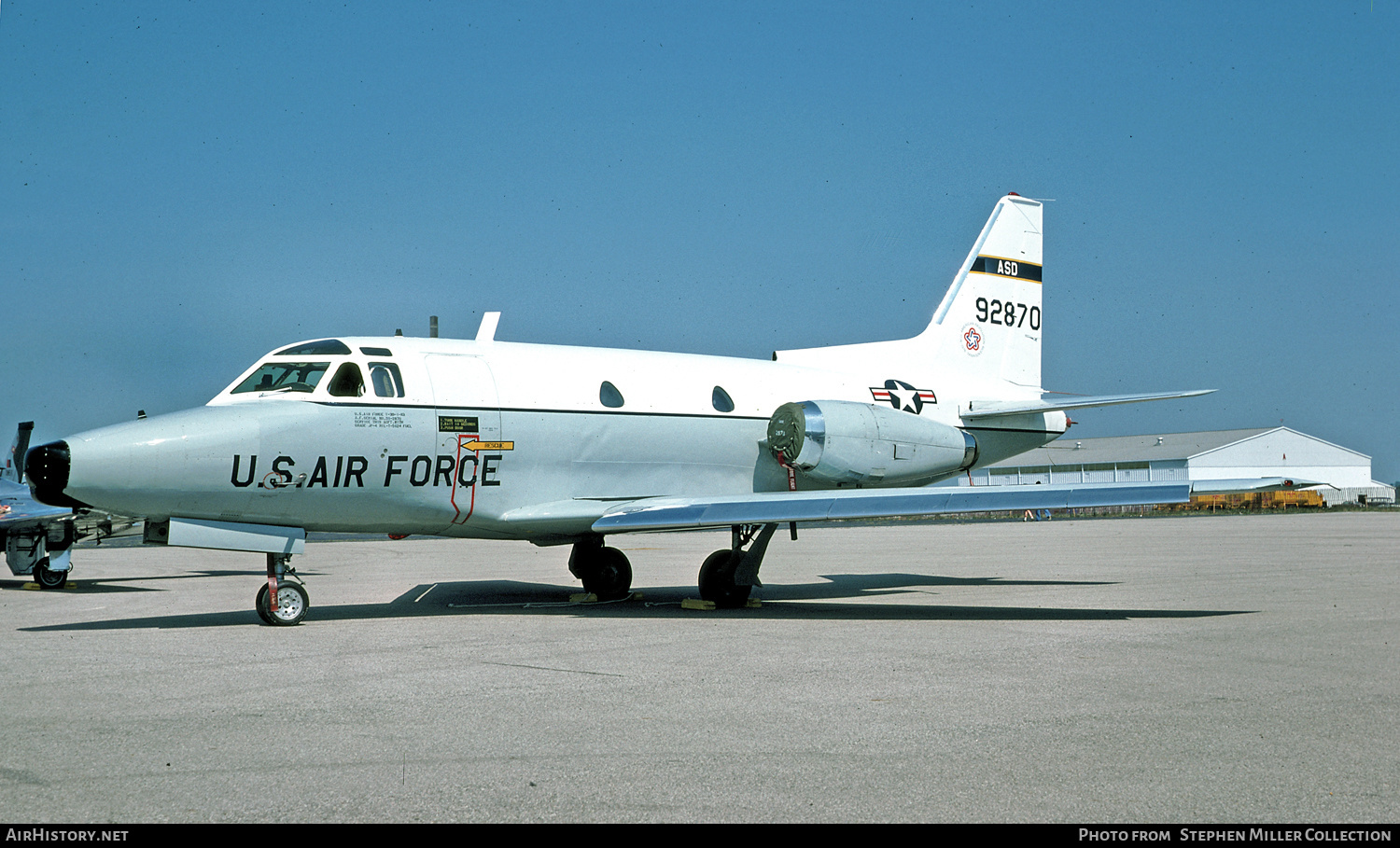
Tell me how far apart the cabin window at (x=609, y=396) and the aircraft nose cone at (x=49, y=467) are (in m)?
5.95

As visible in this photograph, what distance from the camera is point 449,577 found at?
19.4 m

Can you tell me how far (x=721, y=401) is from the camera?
50.3ft

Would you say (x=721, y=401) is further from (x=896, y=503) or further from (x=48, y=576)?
(x=48, y=576)

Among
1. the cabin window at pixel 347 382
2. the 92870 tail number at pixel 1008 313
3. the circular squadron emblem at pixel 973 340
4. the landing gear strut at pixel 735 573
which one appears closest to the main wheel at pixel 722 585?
the landing gear strut at pixel 735 573

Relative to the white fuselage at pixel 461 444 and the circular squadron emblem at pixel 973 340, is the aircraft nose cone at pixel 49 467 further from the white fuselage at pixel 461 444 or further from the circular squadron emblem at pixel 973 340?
the circular squadron emblem at pixel 973 340

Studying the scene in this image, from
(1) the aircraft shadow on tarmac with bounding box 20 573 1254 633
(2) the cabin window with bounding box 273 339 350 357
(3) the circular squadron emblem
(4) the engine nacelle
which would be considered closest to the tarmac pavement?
(1) the aircraft shadow on tarmac with bounding box 20 573 1254 633

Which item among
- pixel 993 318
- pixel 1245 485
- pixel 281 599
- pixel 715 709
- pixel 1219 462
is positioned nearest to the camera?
pixel 715 709

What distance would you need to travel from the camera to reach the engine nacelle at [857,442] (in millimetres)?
14961

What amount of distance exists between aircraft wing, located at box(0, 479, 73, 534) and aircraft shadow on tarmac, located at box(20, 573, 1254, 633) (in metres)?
4.47

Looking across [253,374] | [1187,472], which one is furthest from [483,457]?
[1187,472]

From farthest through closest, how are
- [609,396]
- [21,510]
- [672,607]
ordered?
[21,510], [672,607], [609,396]

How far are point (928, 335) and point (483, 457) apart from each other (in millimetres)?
8294

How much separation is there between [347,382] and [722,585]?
5.18 metres

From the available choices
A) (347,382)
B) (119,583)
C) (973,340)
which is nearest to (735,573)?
(347,382)
